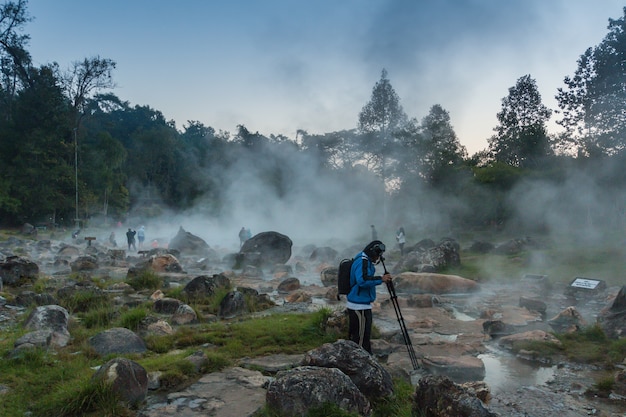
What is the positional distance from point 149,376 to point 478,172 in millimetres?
23096

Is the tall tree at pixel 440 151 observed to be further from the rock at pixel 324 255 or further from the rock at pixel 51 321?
the rock at pixel 51 321

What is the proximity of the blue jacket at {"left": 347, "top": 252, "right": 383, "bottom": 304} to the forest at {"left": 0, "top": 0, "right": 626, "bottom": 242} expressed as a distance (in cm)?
1665

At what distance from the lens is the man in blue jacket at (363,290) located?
4.97m

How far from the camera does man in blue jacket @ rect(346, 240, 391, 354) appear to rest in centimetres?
497

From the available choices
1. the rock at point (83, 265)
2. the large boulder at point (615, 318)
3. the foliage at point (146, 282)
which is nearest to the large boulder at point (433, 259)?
the large boulder at point (615, 318)

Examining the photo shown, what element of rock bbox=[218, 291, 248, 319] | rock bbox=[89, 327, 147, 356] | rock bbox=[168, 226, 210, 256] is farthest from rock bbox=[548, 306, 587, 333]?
rock bbox=[168, 226, 210, 256]

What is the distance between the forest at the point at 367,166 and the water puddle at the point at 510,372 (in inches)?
591

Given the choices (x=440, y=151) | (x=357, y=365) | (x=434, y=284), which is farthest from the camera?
(x=440, y=151)

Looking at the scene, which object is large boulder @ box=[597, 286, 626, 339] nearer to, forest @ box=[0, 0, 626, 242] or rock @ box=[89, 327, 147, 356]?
rock @ box=[89, 327, 147, 356]

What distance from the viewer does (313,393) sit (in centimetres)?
349

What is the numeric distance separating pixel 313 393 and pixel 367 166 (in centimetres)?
3244

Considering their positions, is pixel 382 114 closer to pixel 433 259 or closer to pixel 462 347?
pixel 433 259

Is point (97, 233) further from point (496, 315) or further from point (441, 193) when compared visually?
point (496, 315)

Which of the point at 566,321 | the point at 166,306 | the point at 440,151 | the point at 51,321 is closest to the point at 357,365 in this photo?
the point at 51,321
